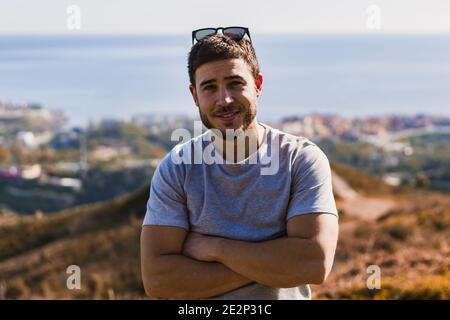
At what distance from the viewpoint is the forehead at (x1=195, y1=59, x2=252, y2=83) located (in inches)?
143

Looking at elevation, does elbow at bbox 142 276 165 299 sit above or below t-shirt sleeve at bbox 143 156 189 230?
below

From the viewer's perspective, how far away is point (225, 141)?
3.62 metres

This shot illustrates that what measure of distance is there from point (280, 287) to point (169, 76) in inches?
5081

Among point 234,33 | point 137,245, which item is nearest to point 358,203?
point 137,245

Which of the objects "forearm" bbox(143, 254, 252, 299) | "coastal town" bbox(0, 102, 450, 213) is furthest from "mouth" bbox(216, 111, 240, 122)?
"coastal town" bbox(0, 102, 450, 213)

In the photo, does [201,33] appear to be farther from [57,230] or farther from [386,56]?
[386,56]

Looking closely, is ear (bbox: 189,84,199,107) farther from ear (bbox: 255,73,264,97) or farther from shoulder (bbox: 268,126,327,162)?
shoulder (bbox: 268,126,327,162)

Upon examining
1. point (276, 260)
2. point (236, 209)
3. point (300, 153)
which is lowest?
point (276, 260)

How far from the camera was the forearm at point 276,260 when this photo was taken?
3.50 meters

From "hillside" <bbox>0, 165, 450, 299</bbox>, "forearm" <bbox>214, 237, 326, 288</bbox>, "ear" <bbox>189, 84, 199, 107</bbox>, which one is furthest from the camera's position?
"hillside" <bbox>0, 165, 450, 299</bbox>

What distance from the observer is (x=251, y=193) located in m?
3.53

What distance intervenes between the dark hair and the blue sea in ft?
296

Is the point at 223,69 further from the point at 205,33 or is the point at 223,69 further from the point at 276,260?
the point at 276,260

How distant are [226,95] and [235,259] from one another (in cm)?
80
